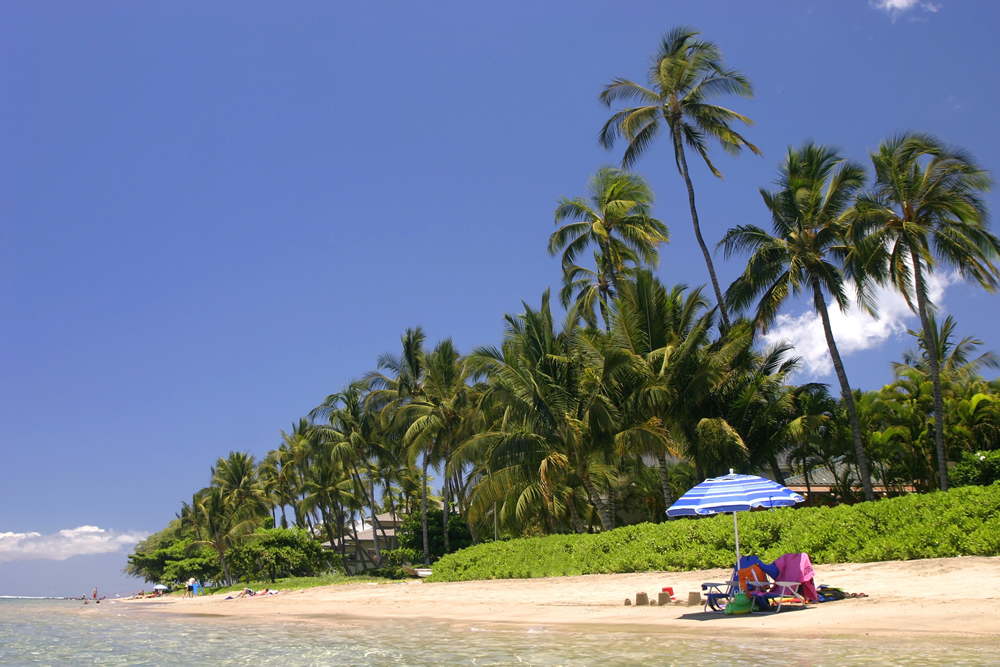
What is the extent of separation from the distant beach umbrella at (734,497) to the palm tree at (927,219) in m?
9.49

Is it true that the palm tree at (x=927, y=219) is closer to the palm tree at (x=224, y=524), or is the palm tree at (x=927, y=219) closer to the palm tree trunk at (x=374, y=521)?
the palm tree trunk at (x=374, y=521)

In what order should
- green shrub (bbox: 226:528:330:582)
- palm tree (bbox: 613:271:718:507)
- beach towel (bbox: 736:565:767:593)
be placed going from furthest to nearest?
green shrub (bbox: 226:528:330:582) → palm tree (bbox: 613:271:718:507) → beach towel (bbox: 736:565:767:593)

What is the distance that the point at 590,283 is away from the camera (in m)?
28.7

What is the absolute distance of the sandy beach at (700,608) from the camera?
316 inches

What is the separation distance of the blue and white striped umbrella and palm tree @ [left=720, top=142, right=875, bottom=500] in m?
10.3

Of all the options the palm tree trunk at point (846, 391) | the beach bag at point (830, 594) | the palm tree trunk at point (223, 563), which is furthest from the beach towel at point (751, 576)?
the palm tree trunk at point (223, 563)

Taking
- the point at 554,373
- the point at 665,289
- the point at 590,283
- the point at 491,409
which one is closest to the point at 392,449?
the point at 491,409

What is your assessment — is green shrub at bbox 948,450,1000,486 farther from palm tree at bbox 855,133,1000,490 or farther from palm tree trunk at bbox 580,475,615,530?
palm tree trunk at bbox 580,475,615,530

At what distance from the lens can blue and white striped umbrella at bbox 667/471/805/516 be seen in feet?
32.8

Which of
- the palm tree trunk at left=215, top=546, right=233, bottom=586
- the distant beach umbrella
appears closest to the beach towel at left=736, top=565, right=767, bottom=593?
the distant beach umbrella

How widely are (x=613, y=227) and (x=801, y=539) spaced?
15803 mm

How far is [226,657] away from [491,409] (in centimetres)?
1635

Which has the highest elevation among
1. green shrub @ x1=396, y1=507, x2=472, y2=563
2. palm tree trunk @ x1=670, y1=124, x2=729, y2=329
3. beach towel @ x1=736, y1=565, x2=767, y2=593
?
palm tree trunk @ x1=670, y1=124, x2=729, y2=329

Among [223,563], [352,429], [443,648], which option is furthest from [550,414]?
[223,563]
